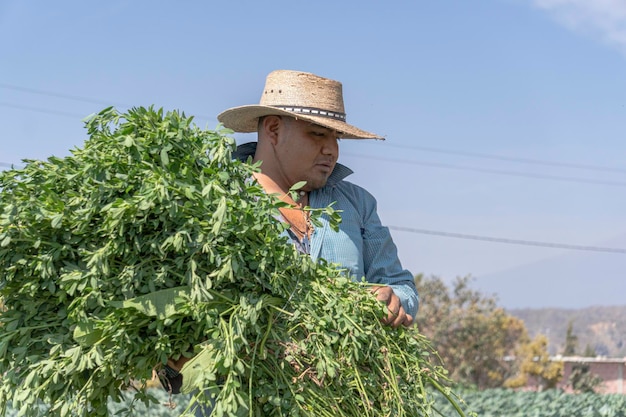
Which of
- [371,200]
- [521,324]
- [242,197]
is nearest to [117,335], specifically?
[242,197]

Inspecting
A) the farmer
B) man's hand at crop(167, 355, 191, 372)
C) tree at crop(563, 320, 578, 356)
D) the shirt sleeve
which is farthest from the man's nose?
tree at crop(563, 320, 578, 356)

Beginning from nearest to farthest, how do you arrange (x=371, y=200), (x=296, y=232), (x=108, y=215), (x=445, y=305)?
(x=108, y=215) → (x=296, y=232) → (x=371, y=200) → (x=445, y=305)

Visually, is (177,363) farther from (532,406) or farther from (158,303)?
(532,406)

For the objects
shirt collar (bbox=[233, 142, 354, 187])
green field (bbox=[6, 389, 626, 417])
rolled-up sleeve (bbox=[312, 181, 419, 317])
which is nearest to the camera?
rolled-up sleeve (bbox=[312, 181, 419, 317])

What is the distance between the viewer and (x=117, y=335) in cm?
232

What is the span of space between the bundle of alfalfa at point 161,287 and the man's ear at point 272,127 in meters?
0.89

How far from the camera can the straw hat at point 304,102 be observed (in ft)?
10.7

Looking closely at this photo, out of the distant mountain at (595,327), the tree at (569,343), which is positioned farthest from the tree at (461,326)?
the distant mountain at (595,327)

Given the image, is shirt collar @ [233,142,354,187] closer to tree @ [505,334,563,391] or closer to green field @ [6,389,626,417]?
green field @ [6,389,626,417]

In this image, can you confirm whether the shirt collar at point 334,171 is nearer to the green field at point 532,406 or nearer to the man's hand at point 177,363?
the man's hand at point 177,363

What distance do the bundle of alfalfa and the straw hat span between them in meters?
0.85

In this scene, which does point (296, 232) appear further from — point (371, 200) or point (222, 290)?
point (222, 290)

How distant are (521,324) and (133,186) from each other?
32756mm

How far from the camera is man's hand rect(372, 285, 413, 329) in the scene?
2701mm
